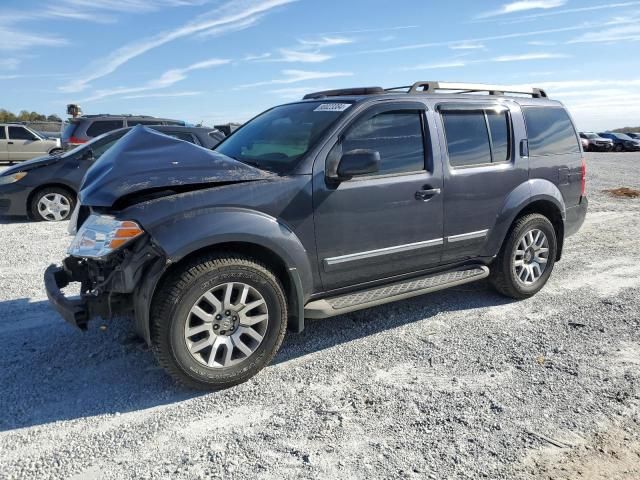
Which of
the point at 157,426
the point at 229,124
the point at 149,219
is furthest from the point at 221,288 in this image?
the point at 229,124

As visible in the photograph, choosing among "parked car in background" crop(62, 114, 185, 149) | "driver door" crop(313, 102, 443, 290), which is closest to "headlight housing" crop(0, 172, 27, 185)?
"parked car in background" crop(62, 114, 185, 149)

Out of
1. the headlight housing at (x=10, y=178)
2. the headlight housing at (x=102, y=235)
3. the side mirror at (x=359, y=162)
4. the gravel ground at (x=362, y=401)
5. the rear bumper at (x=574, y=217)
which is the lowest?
the gravel ground at (x=362, y=401)

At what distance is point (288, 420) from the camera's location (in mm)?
3016

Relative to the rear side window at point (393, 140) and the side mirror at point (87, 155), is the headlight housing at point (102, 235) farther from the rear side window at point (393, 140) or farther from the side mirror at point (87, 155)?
the side mirror at point (87, 155)

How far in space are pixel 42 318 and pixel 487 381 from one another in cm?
365

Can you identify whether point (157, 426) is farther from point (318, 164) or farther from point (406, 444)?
point (318, 164)

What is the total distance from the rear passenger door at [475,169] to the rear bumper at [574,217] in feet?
2.90

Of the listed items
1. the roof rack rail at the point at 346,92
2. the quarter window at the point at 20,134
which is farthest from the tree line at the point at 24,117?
the roof rack rail at the point at 346,92

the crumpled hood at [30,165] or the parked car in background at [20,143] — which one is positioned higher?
the parked car in background at [20,143]

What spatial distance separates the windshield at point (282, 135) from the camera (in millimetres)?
3875

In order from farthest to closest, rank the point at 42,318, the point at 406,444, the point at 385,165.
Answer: the point at 42,318 < the point at 385,165 < the point at 406,444

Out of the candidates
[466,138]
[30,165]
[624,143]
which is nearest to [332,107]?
[466,138]

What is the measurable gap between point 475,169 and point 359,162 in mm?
1430

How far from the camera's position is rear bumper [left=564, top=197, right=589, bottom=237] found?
212 inches
